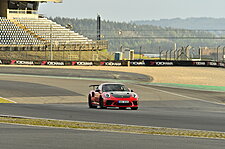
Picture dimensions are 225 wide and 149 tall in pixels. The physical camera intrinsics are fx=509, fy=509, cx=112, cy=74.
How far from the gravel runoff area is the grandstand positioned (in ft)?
38.6

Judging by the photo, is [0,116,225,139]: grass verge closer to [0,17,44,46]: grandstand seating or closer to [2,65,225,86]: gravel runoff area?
[2,65,225,86]: gravel runoff area

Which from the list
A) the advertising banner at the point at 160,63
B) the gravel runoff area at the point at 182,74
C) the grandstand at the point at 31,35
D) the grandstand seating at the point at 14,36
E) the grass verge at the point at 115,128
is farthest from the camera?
the grandstand seating at the point at 14,36

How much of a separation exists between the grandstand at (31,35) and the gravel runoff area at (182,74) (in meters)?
11.8

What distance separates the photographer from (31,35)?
79625mm

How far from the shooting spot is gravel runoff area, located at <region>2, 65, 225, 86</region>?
171 feet

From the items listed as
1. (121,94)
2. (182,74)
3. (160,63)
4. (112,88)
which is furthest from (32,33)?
(121,94)

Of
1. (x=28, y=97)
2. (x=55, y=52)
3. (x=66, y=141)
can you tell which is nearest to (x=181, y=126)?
(x=66, y=141)

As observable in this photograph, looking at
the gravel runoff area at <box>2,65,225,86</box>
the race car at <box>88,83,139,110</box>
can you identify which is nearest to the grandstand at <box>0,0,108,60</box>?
the gravel runoff area at <box>2,65,225,86</box>

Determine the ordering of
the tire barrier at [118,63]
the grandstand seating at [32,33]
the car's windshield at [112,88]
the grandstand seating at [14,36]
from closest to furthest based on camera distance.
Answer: the car's windshield at [112,88] → the tire barrier at [118,63] → the grandstand seating at [14,36] → the grandstand seating at [32,33]

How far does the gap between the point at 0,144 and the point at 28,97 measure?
24734mm

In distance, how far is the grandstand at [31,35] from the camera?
75312 mm

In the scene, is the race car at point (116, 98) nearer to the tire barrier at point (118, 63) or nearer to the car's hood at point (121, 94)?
the car's hood at point (121, 94)

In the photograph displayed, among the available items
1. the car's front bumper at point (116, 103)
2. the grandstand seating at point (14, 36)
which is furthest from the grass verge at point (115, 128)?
the grandstand seating at point (14, 36)

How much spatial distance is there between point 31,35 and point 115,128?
6646 centimetres
